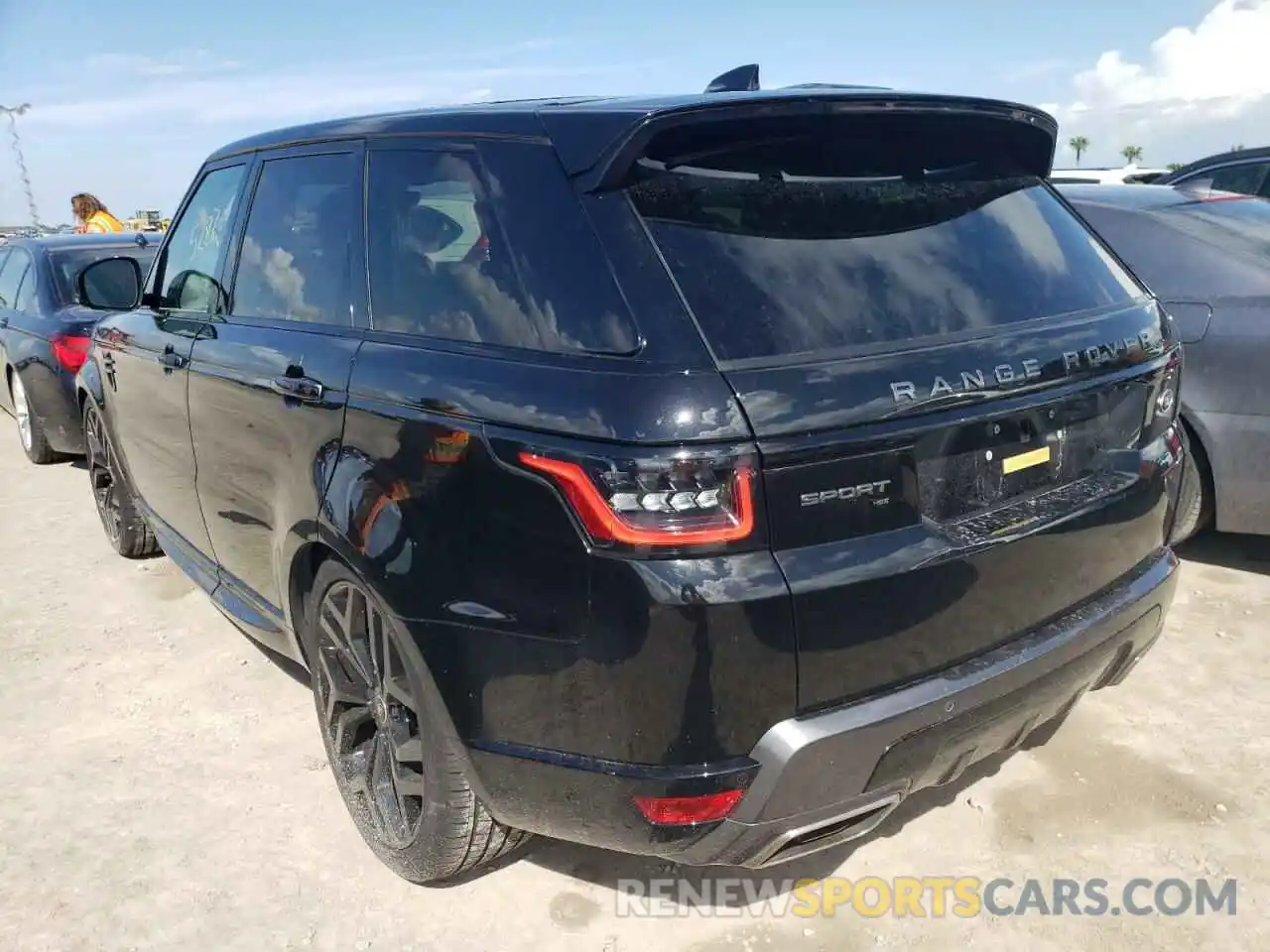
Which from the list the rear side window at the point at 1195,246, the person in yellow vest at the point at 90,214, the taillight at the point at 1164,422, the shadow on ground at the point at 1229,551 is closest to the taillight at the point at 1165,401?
the taillight at the point at 1164,422

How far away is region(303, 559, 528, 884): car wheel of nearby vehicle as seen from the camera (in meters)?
2.29

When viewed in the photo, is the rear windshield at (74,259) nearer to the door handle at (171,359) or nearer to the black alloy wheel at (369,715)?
the door handle at (171,359)

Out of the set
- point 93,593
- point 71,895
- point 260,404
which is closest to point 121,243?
point 93,593

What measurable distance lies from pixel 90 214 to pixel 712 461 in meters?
11.2

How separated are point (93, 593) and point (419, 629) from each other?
3.34m

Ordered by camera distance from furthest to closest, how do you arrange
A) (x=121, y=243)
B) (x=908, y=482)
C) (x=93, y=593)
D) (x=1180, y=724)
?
(x=121, y=243), (x=93, y=593), (x=1180, y=724), (x=908, y=482)

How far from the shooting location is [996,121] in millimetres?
2398

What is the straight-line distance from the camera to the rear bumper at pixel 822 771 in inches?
73.3

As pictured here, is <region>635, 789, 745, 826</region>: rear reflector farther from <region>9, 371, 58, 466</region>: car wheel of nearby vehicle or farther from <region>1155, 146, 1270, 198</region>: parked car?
<region>1155, 146, 1270, 198</region>: parked car

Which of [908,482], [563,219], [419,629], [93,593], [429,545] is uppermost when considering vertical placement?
[563,219]

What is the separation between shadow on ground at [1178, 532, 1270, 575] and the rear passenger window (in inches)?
145

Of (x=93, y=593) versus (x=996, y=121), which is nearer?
(x=996, y=121)

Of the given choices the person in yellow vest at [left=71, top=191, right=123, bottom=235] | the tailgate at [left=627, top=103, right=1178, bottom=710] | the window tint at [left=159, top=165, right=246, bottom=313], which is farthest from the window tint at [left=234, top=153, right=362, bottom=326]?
the person in yellow vest at [left=71, top=191, right=123, bottom=235]

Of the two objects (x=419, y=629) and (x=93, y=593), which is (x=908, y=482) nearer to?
(x=419, y=629)
